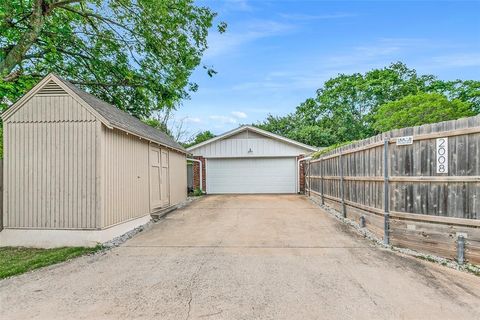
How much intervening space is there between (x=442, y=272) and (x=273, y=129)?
2767cm

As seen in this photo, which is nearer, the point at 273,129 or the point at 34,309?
the point at 34,309

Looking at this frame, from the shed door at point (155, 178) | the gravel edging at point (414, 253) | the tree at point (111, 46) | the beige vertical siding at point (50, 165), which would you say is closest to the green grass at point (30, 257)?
the beige vertical siding at point (50, 165)

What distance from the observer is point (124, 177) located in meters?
7.59

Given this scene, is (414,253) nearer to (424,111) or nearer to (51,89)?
(51,89)

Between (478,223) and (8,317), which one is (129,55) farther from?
(478,223)

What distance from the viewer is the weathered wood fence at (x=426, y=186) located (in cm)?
434

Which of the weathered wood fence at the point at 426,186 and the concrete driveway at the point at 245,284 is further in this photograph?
the weathered wood fence at the point at 426,186

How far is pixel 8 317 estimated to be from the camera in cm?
318

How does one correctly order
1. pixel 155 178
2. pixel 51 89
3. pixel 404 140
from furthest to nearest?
pixel 155 178 < pixel 51 89 < pixel 404 140

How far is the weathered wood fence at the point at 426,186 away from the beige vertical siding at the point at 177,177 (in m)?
7.78

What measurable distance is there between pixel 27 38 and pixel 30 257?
7.45 metres

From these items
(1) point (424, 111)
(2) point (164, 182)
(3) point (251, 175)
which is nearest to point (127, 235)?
(2) point (164, 182)

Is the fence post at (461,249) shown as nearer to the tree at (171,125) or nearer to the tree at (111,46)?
the tree at (111,46)

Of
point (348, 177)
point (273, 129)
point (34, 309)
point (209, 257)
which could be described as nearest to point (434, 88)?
point (273, 129)
